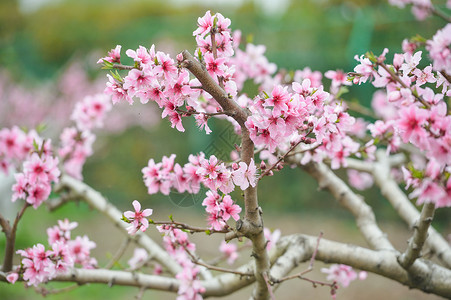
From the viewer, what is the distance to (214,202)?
135 centimetres

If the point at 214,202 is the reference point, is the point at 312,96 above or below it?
above

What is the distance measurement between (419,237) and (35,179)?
1.56m

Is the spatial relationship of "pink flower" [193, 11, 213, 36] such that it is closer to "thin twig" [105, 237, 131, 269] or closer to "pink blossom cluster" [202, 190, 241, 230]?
"pink blossom cluster" [202, 190, 241, 230]

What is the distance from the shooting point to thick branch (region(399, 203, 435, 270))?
4.58ft

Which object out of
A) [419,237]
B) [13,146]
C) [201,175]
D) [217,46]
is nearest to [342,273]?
[419,237]

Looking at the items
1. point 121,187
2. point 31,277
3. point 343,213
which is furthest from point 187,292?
point 121,187

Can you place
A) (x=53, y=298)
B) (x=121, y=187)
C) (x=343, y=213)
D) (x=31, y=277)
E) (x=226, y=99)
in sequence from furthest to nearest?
1. (x=121, y=187)
2. (x=343, y=213)
3. (x=53, y=298)
4. (x=31, y=277)
5. (x=226, y=99)

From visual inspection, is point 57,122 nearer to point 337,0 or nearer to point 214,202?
point 337,0

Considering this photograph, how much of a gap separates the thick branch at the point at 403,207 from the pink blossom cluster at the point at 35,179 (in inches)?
66.0

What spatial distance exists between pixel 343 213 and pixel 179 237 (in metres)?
4.61

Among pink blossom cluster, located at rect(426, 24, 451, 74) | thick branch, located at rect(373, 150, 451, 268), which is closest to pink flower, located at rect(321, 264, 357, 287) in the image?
thick branch, located at rect(373, 150, 451, 268)

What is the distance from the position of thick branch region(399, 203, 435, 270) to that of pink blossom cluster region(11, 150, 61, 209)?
57.4 inches

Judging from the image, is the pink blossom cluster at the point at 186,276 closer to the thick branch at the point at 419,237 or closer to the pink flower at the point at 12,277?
the pink flower at the point at 12,277

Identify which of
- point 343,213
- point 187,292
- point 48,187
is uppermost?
point 343,213
